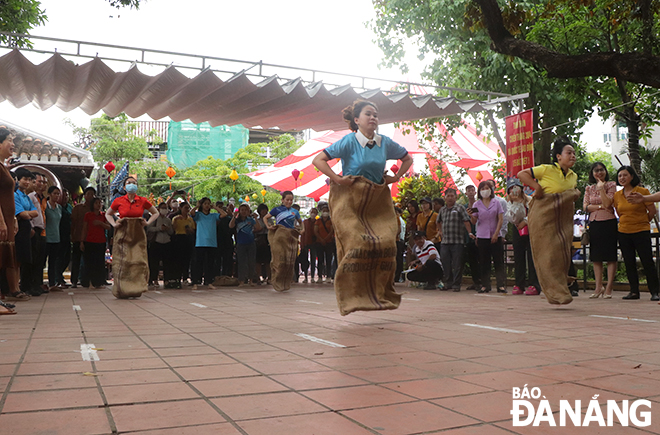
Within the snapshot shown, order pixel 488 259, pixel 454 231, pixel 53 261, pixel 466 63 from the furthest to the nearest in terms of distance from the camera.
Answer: pixel 466 63 → pixel 53 261 → pixel 454 231 → pixel 488 259

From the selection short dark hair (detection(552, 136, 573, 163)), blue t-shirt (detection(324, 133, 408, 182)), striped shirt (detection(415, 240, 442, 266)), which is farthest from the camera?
striped shirt (detection(415, 240, 442, 266))

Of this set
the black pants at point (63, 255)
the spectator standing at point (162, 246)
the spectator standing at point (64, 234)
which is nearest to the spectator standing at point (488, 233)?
the spectator standing at point (162, 246)

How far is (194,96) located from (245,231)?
3.50m

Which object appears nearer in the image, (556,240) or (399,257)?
(556,240)

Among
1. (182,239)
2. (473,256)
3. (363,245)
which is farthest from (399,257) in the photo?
(363,245)

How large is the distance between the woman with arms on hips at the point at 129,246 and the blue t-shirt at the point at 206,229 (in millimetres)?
2784

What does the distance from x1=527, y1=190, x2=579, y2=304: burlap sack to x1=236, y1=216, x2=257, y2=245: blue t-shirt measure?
7978mm

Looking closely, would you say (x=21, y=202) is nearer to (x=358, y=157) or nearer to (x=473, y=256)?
(x=358, y=157)

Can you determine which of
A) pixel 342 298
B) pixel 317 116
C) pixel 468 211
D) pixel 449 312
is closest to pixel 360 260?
pixel 342 298

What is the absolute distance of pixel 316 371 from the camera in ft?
12.5

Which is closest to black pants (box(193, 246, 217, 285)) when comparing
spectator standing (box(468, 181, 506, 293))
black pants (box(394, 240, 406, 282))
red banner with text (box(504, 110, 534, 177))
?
black pants (box(394, 240, 406, 282))

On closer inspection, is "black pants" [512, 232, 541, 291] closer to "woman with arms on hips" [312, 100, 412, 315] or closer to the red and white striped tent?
"woman with arms on hips" [312, 100, 412, 315]

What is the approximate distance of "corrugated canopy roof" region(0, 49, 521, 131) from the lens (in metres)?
10.9

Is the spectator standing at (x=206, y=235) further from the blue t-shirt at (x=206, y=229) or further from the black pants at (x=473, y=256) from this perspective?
the black pants at (x=473, y=256)
